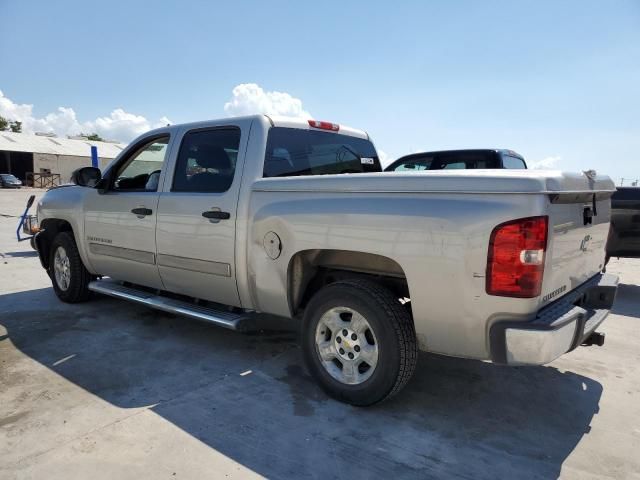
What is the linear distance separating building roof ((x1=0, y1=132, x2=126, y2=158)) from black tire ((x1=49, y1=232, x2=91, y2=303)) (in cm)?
4211

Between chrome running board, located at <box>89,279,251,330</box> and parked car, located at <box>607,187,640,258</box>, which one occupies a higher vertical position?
parked car, located at <box>607,187,640,258</box>

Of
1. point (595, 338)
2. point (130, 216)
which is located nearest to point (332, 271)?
point (595, 338)

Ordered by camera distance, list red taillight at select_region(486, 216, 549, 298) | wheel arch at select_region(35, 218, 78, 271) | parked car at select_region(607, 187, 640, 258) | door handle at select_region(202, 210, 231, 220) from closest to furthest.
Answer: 1. red taillight at select_region(486, 216, 549, 298)
2. door handle at select_region(202, 210, 231, 220)
3. wheel arch at select_region(35, 218, 78, 271)
4. parked car at select_region(607, 187, 640, 258)

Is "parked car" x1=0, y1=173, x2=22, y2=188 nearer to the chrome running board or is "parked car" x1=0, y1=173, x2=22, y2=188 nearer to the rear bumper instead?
the chrome running board

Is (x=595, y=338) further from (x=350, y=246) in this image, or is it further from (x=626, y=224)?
(x=626, y=224)

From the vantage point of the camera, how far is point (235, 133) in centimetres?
393

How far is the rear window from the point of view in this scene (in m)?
3.82

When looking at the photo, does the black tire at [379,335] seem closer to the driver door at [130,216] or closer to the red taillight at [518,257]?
the red taillight at [518,257]

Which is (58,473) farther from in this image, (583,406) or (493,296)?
(583,406)

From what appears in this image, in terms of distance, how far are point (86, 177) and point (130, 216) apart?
83 cm

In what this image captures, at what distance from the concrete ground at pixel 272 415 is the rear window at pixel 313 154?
1.64 m

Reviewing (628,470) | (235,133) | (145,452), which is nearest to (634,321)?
(628,470)

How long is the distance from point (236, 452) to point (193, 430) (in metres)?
0.38

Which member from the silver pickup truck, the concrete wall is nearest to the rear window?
the silver pickup truck
